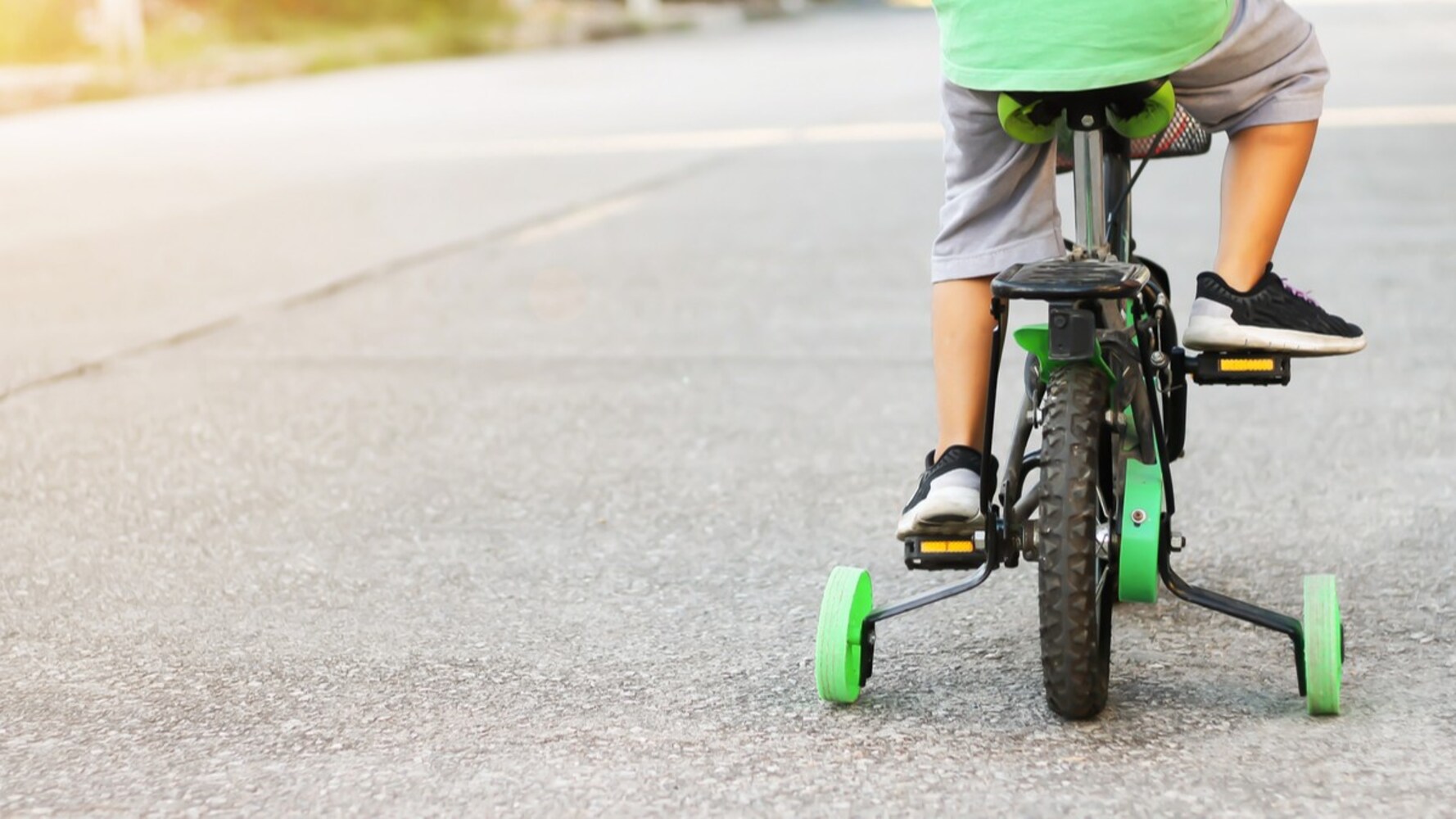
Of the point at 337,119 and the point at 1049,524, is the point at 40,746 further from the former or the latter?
the point at 337,119

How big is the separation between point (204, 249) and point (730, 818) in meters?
7.25

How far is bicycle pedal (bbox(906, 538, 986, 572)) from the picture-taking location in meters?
3.40

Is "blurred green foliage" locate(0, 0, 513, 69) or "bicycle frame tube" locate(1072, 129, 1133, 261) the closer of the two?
"bicycle frame tube" locate(1072, 129, 1133, 261)

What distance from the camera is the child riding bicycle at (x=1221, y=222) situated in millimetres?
Answer: 3426

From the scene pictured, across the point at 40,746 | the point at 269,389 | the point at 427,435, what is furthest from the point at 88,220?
the point at 40,746

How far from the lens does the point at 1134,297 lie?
126 inches

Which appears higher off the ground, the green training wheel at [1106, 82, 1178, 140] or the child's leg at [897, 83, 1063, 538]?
the green training wheel at [1106, 82, 1178, 140]

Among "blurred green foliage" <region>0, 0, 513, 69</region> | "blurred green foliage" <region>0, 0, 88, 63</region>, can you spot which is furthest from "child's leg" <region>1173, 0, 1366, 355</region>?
"blurred green foliage" <region>0, 0, 88, 63</region>

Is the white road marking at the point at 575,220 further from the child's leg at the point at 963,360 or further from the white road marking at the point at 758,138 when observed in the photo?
the child's leg at the point at 963,360

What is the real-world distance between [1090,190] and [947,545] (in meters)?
0.64

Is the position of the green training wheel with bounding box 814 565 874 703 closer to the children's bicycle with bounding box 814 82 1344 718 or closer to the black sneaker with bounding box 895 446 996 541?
the children's bicycle with bounding box 814 82 1344 718

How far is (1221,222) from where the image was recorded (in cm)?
350

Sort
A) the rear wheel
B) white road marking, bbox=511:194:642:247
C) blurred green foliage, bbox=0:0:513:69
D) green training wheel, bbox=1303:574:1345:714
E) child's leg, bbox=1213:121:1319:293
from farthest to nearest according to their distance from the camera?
blurred green foliage, bbox=0:0:513:69 < white road marking, bbox=511:194:642:247 < child's leg, bbox=1213:121:1319:293 < green training wheel, bbox=1303:574:1345:714 < the rear wheel

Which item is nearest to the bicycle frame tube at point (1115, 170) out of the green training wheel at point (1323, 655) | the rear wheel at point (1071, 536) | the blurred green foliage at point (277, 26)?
the rear wheel at point (1071, 536)
